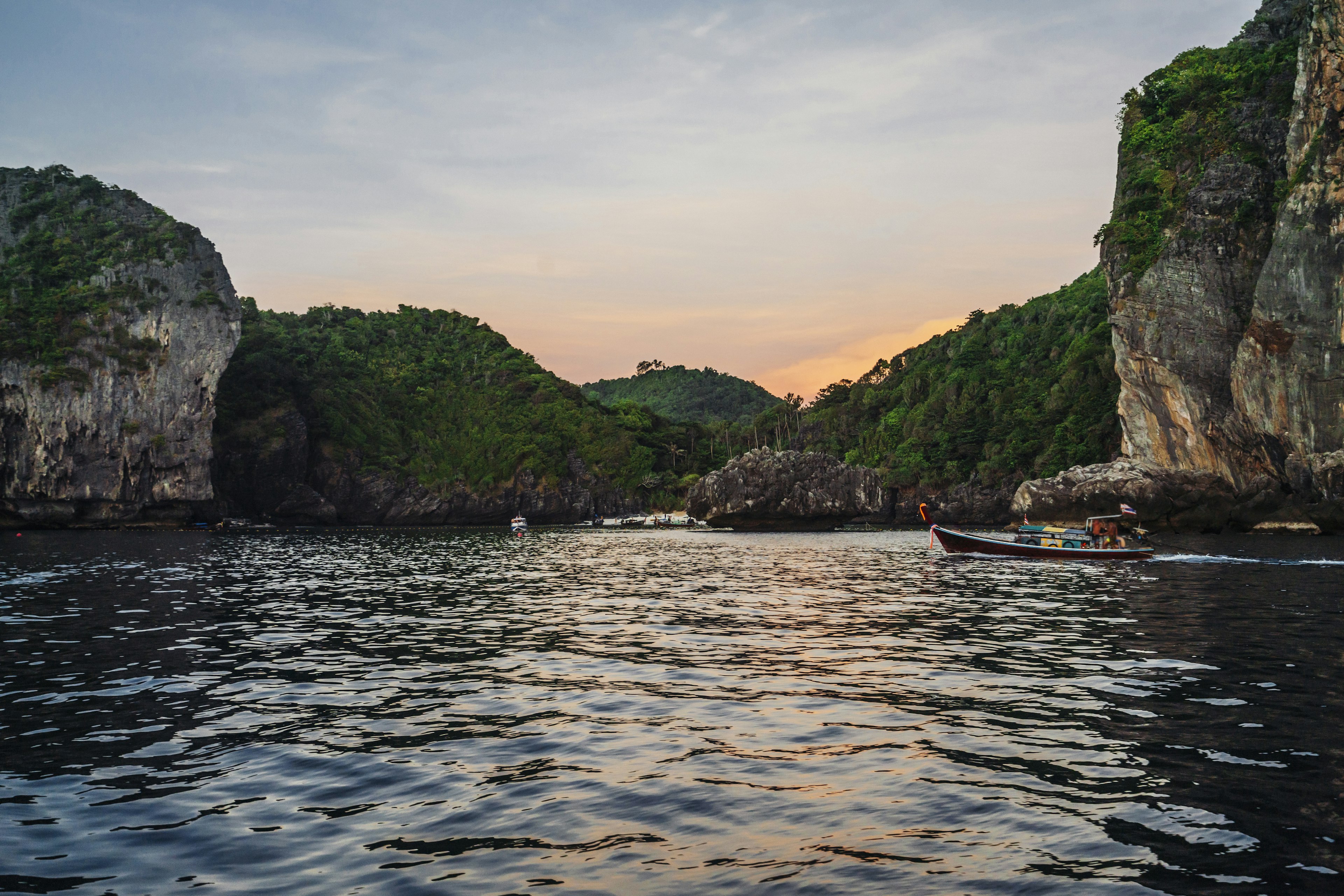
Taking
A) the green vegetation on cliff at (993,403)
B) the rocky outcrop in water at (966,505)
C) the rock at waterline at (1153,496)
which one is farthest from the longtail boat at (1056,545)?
the green vegetation on cliff at (993,403)

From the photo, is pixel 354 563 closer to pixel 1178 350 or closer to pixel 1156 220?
pixel 1178 350

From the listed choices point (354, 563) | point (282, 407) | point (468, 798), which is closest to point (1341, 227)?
point (354, 563)

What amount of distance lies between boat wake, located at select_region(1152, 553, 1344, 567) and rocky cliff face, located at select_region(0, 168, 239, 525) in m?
95.5

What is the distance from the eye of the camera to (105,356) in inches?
3802

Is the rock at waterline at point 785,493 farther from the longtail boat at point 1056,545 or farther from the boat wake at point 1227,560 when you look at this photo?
the boat wake at point 1227,560

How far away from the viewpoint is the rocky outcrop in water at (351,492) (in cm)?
11312

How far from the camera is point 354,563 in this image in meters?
44.1

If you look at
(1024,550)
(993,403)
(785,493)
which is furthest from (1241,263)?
(993,403)

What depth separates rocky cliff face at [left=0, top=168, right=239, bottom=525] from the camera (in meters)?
90.6

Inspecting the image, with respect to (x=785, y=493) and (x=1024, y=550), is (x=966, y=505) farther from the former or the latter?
(x=1024, y=550)

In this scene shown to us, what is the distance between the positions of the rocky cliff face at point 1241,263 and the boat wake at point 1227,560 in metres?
24.2

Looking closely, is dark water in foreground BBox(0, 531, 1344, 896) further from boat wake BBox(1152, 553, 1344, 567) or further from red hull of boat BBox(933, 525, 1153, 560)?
red hull of boat BBox(933, 525, 1153, 560)

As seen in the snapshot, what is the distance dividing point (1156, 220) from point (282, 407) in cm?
10759

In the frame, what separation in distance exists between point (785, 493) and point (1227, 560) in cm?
6018
